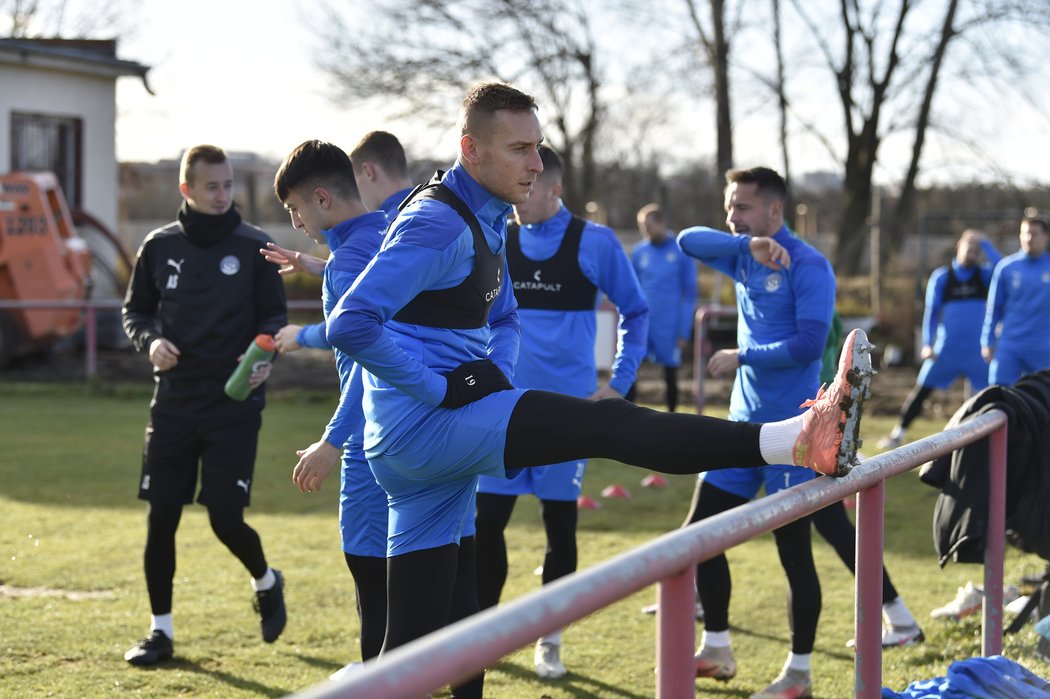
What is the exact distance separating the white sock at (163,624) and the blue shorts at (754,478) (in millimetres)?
2286

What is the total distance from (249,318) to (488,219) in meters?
2.30

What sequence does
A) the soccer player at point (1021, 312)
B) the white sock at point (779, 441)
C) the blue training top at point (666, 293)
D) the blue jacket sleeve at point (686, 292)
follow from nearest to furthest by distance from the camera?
the white sock at point (779, 441) → the soccer player at point (1021, 312) → the blue training top at point (666, 293) → the blue jacket sleeve at point (686, 292)

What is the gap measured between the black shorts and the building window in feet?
59.0

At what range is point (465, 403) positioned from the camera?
3.10 meters

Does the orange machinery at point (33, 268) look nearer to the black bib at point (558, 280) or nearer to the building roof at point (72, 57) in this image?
the building roof at point (72, 57)

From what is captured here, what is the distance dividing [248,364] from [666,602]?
115 inches

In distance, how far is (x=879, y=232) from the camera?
845 inches

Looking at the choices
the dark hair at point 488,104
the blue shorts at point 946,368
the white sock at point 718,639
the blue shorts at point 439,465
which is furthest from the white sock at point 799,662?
the blue shorts at point 946,368

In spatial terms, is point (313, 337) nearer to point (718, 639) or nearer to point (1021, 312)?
point (718, 639)

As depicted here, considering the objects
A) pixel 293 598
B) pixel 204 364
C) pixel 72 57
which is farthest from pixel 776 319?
pixel 72 57

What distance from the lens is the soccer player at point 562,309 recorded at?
5.30 m

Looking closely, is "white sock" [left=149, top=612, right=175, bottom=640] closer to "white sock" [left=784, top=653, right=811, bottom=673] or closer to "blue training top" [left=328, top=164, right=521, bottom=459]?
"blue training top" [left=328, top=164, right=521, bottom=459]

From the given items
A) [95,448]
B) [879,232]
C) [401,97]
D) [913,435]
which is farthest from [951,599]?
[401,97]

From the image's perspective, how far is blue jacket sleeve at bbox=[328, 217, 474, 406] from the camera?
295 centimetres
